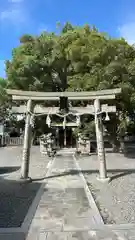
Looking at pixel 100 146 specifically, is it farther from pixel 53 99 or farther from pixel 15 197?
pixel 15 197

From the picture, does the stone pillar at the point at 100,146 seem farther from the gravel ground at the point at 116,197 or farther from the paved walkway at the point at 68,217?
the paved walkway at the point at 68,217

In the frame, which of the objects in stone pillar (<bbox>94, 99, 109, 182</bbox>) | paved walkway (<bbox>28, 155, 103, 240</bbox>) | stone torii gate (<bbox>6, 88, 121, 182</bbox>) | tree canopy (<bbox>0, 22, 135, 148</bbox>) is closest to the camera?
paved walkway (<bbox>28, 155, 103, 240</bbox>)

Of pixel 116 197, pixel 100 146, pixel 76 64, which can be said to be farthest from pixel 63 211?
pixel 76 64

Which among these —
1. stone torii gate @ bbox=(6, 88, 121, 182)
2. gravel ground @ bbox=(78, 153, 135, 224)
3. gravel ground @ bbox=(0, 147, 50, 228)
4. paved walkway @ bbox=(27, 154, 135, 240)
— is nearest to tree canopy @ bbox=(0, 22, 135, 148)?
stone torii gate @ bbox=(6, 88, 121, 182)

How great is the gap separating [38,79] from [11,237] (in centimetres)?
1961

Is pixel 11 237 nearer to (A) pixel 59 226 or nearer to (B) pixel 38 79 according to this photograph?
(A) pixel 59 226

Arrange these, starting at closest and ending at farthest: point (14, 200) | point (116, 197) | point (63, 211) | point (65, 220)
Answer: point (65, 220) < point (63, 211) < point (14, 200) < point (116, 197)

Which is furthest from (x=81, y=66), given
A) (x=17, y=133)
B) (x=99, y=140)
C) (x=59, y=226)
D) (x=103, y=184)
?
(x=17, y=133)

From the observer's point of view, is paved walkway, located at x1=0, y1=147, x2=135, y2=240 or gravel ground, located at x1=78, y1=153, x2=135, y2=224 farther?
gravel ground, located at x1=78, y1=153, x2=135, y2=224

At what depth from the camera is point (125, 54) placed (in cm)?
2102

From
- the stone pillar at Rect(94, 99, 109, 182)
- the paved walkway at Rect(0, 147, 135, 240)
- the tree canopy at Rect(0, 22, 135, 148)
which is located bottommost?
the paved walkway at Rect(0, 147, 135, 240)

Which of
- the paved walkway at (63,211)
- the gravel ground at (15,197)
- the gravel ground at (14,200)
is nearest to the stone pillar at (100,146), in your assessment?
the paved walkway at (63,211)

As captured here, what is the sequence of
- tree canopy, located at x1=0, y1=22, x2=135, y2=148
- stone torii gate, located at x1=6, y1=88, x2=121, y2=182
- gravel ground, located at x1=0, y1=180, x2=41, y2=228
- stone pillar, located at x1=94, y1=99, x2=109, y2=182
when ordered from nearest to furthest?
gravel ground, located at x1=0, y1=180, x2=41, y2=228
stone pillar, located at x1=94, y1=99, x2=109, y2=182
stone torii gate, located at x1=6, y1=88, x2=121, y2=182
tree canopy, located at x1=0, y1=22, x2=135, y2=148

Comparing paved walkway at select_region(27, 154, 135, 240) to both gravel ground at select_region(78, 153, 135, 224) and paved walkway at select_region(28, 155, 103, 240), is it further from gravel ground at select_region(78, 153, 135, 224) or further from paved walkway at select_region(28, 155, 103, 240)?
gravel ground at select_region(78, 153, 135, 224)
